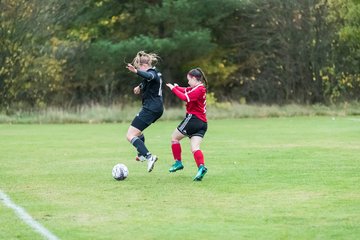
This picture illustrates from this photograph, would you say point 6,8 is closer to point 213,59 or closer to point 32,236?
point 213,59

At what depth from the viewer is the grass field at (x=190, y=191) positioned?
9.16m

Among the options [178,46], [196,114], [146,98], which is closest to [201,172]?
[196,114]

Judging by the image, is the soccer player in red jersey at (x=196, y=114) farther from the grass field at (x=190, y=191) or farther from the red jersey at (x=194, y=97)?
the grass field at (x=190, y=191)

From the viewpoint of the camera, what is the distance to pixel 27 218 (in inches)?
392

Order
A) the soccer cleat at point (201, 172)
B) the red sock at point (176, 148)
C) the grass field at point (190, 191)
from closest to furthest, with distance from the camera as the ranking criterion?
the grass field at point (190, 191) → the soccer cleat at point (201, 172) → the red sock at point (176, 148)

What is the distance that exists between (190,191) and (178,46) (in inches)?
1126

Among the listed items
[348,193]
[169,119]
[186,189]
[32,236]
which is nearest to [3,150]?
[186,189]

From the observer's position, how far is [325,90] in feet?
132

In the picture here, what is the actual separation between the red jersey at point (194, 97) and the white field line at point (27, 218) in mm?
2968

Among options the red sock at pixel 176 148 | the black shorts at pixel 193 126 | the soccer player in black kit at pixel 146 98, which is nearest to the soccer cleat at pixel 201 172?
the black shorts at pixel 193 126

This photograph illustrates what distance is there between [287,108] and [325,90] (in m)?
2.81

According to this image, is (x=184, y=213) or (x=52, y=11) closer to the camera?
(x=184, y=213)

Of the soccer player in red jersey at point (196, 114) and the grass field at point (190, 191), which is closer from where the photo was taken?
the grass field at point (190, 191)

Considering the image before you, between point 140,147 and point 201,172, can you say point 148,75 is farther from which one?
point 201,172
